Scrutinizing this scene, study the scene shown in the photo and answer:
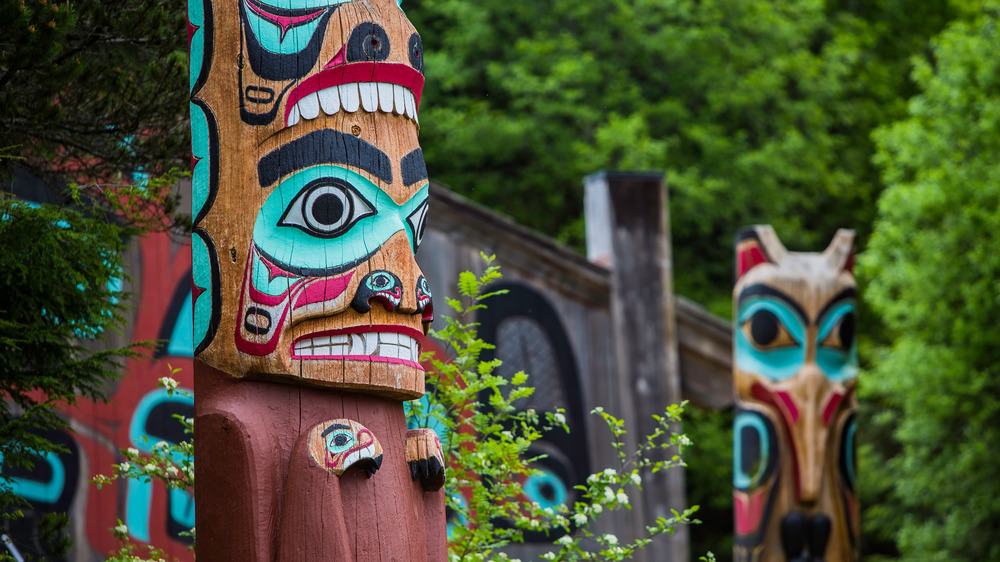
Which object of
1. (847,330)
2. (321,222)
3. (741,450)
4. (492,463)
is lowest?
(741,450)

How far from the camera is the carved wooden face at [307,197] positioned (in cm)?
418

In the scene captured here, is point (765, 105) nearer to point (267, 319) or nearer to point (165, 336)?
point (165, 336)

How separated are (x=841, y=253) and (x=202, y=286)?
669 centimetres

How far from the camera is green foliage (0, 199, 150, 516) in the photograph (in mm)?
4691

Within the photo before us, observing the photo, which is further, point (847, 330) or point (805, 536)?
point (847, 330)

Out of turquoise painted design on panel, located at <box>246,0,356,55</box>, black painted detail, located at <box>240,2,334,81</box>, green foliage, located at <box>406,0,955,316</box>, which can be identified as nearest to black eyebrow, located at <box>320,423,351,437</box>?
black painted detail, located at <box>240,2,334,81</box>

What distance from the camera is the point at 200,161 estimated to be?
14.4 feet

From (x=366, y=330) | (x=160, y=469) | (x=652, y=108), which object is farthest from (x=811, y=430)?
(x=652, y=108)

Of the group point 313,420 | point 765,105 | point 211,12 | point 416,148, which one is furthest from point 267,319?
point 765,105

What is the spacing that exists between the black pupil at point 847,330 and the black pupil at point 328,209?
6264mm

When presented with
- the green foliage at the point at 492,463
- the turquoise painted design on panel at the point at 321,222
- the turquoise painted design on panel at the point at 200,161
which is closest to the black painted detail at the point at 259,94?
the turquoise painted design on panel at the point at 200,161

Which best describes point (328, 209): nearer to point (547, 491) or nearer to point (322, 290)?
point (322, 290)

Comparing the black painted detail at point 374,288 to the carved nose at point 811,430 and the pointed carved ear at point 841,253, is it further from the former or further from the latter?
the pointed carved ear at point 841,253

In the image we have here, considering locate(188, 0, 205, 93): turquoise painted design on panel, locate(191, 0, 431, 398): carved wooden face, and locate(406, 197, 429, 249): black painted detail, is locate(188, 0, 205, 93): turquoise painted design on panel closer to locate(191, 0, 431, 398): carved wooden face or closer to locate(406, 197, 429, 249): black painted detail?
locate(191, 0, 431, 398): carved wooden face
